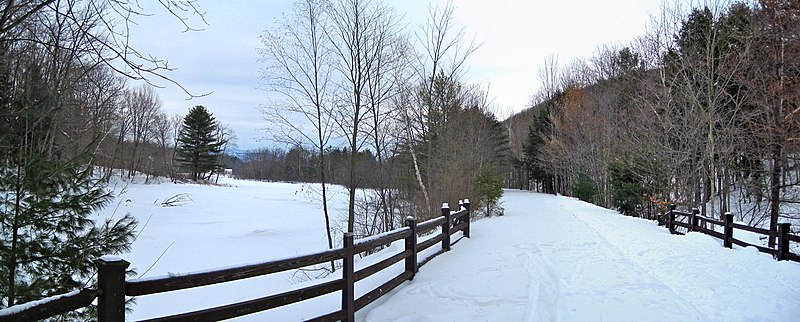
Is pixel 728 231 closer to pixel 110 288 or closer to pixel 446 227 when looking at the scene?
pixel 446 227

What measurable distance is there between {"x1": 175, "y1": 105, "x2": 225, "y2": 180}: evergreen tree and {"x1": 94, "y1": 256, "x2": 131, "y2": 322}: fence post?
62.8 metres

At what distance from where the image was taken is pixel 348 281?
4867 millimetres

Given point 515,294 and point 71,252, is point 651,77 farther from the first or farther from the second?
point 71,252

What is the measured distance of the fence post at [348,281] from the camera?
4.83m

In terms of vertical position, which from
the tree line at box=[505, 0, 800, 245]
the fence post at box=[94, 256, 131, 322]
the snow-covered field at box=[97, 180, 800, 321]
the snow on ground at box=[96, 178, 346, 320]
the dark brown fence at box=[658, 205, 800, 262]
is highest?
the tree line at box=[505, 0, 800, 245]

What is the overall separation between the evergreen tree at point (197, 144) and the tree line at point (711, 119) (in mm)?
49624

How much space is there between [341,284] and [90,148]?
2826 mm

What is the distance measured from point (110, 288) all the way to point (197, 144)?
209ft

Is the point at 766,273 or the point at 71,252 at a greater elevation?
the point at 71,252

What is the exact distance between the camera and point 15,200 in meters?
4.10

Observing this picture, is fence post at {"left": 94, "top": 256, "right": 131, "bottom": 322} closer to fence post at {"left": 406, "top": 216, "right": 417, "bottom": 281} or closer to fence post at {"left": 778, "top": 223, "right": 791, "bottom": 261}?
fence post at {"left": 406, "top": 216, "right": 417, "bottom": 281}

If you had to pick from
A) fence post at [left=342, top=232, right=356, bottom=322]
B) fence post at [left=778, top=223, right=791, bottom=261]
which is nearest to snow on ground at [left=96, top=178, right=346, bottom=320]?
fence post at [left=342, top=232, right=356, bottom=322]

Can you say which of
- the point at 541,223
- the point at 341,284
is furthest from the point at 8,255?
the point at 541,223

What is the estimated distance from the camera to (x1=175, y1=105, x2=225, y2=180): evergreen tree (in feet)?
198
